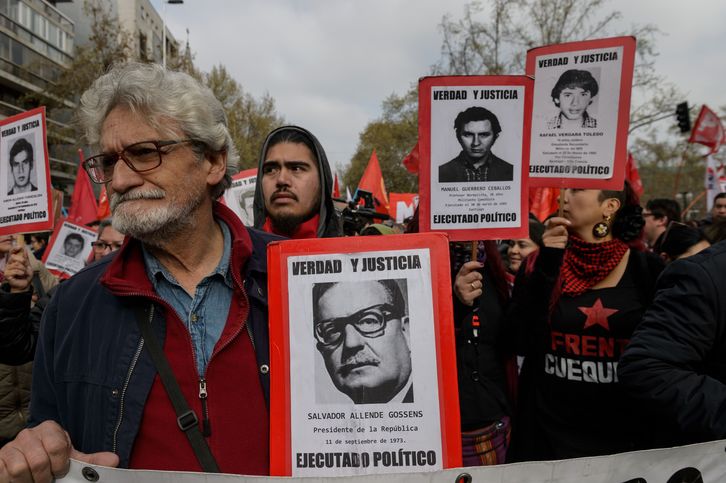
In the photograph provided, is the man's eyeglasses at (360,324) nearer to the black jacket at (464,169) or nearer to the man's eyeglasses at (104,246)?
the black jacket at (464,169)

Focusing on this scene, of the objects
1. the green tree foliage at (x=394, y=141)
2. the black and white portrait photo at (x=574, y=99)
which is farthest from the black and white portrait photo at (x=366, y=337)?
the green tree foliage at (x=394, y=141)

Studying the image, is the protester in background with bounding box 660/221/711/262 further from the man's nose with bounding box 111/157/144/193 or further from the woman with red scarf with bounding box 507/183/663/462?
the man's nose with bounding box 111/157/144/193

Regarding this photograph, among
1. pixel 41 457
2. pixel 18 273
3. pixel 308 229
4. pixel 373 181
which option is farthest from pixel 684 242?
pixel 373 181

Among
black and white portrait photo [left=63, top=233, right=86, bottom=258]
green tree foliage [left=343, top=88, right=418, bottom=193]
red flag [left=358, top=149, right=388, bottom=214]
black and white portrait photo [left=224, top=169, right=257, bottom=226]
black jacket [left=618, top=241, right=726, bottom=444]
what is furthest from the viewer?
green tree foliage [left=343, top=88, right=418, bottom=193]

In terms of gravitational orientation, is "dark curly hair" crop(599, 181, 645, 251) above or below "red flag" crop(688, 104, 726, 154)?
below

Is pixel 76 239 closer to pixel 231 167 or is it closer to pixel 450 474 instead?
pixel 231 167

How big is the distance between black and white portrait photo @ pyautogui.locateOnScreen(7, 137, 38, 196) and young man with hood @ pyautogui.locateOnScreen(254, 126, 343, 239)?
1432 mm

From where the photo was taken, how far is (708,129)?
1076 cm

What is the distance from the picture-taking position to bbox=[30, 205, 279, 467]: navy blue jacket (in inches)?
59.6

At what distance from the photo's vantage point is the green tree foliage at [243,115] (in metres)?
28.5

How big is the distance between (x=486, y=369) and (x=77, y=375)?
1.86 meters

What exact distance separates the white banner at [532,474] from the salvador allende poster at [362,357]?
0.05 m

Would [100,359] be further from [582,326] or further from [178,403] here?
[582,326]

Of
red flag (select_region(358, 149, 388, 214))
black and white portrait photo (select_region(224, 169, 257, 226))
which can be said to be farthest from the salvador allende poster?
red flag (select_region(358, 149, 388, 214))
